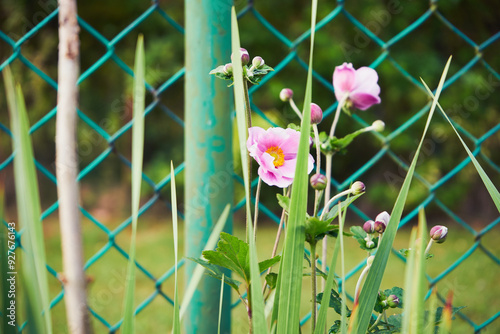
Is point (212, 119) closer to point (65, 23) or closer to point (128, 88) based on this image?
point (65, 23)

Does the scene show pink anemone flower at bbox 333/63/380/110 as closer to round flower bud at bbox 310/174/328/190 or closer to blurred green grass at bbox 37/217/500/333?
round flower bud at bbox 310/174/328/190

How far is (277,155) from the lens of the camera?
0.51 meters

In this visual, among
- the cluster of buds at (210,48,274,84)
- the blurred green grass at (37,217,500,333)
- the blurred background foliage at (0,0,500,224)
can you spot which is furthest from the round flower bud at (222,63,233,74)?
the blurred background foliage at (0,0,500,224)

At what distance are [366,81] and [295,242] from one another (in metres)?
0.21

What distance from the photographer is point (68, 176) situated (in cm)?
64

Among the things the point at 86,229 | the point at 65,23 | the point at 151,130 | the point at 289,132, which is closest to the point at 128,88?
the point at 151,130

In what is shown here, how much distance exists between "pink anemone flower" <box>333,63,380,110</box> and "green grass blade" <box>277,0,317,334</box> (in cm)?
12

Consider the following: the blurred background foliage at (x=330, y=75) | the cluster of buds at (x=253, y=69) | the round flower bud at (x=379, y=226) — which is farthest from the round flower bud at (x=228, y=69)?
the blurred background foliage at (x=330, y=75)

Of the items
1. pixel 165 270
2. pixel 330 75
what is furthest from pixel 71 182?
pixel 330 75

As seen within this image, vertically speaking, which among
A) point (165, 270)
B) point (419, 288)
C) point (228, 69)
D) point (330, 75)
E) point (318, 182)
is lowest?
point (419, 288)

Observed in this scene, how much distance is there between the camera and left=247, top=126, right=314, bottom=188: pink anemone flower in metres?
0.47

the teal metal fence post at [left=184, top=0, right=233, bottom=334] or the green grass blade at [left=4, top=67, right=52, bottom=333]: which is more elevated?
the teal metal fence post at [left=184, top=0, right=233, bottom=334]

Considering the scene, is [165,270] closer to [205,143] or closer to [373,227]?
[205,143]

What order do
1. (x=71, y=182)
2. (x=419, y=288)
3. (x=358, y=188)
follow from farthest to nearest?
(x=71, y=182)
(x=358, y=188)
(x=419, y=288)
